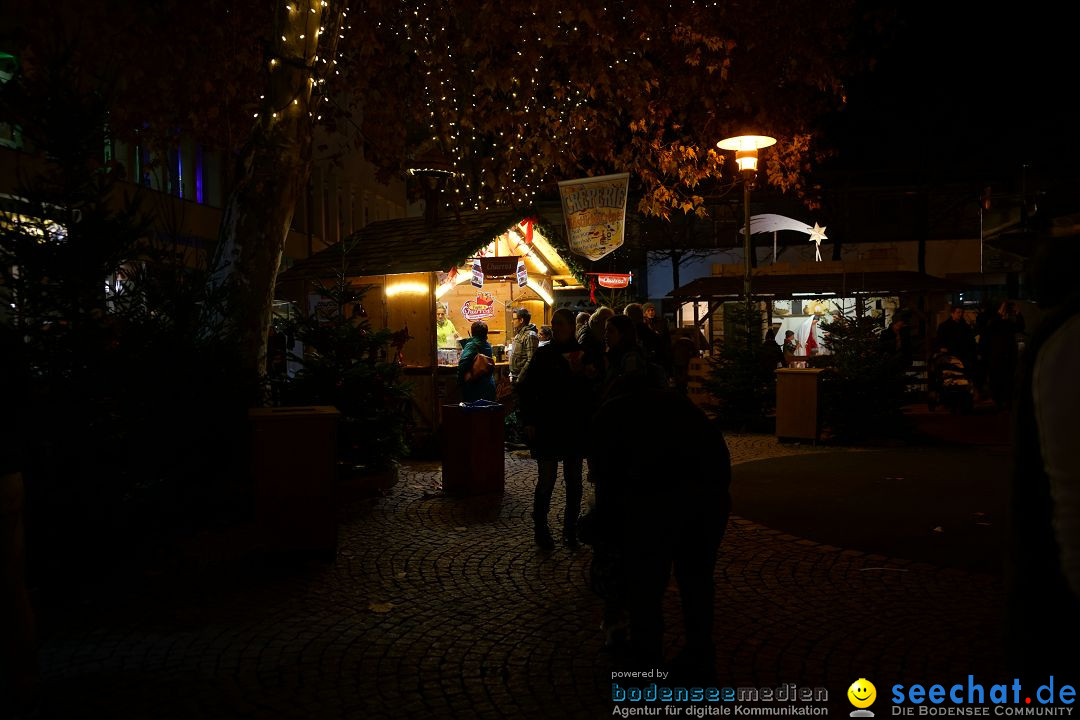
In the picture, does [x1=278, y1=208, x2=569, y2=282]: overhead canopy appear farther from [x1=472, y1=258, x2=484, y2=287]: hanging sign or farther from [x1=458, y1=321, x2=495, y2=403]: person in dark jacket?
[x1=458, y1=321, x2=495, y2=403]: person in dark jacket

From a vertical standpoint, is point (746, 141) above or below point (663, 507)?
above

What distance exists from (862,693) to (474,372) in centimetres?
749

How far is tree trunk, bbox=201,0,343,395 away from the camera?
29.9ft

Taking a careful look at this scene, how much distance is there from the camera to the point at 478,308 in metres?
16.5

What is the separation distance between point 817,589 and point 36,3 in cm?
1401

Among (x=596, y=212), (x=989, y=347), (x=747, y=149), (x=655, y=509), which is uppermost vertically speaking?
(x=747, y=149)

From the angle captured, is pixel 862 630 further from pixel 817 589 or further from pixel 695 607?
pixel 695 607

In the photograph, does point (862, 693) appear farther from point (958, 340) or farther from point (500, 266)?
point (958, 340)

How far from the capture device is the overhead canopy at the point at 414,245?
41.1ft

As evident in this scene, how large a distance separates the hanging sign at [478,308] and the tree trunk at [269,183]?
715 centimetres

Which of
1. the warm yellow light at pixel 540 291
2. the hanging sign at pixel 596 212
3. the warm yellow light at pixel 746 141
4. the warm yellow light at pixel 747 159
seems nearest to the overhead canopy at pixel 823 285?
the warm yellow light at pixel 540 291

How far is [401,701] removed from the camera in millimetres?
4148

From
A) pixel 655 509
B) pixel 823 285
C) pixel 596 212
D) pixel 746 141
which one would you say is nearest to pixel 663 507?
pixel 655 509
